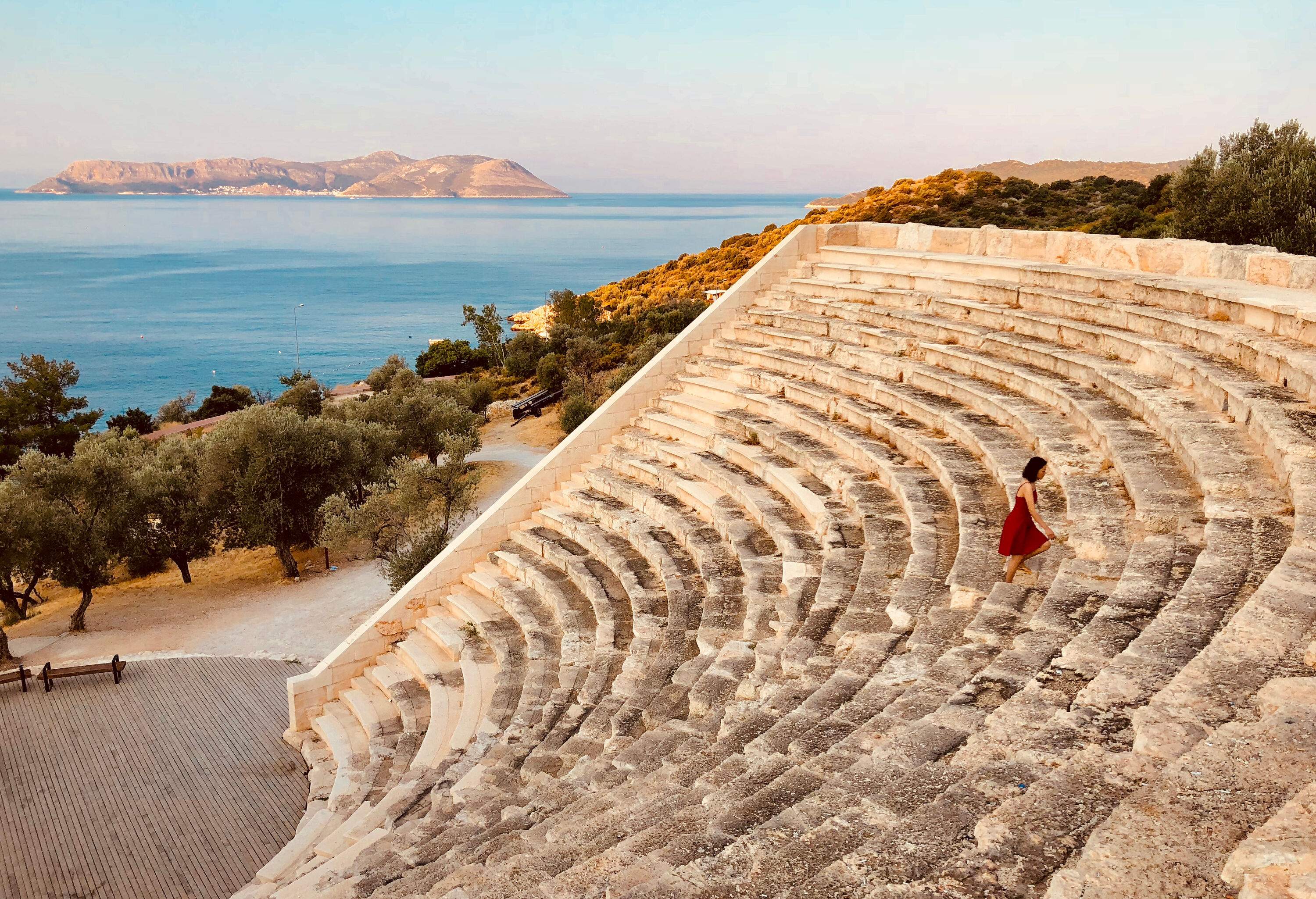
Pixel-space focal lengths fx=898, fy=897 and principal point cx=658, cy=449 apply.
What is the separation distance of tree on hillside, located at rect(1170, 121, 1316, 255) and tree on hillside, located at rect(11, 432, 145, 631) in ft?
78.9

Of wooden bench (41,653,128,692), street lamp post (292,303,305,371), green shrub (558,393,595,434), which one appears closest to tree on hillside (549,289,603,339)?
green shrub (558,393,595,434)

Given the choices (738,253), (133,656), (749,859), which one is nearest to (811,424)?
(749,859)

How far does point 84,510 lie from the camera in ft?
61.5

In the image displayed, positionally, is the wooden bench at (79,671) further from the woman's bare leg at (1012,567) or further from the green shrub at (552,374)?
the green shrub at (552,374)

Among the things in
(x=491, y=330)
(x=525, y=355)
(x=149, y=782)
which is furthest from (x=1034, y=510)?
(x=491, y=330)

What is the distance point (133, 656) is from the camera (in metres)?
15.7

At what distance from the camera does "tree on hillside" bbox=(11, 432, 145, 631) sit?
1759 centimetres

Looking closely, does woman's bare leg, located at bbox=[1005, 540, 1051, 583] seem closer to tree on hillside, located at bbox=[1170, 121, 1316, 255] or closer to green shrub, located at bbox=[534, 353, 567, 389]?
tree on hillside, located at bbox=[1170, 121, 1316, 255]

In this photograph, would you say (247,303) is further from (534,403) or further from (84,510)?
(84,510)

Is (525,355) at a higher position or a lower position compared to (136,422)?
higher

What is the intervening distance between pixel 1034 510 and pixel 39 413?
44.1 m

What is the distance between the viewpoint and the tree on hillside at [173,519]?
19922mm

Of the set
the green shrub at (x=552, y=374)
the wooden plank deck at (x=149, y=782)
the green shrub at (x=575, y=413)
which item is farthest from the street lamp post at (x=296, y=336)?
the wooden plank deck at (x=149, y=782)

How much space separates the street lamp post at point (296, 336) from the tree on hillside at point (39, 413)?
99.8 feet
